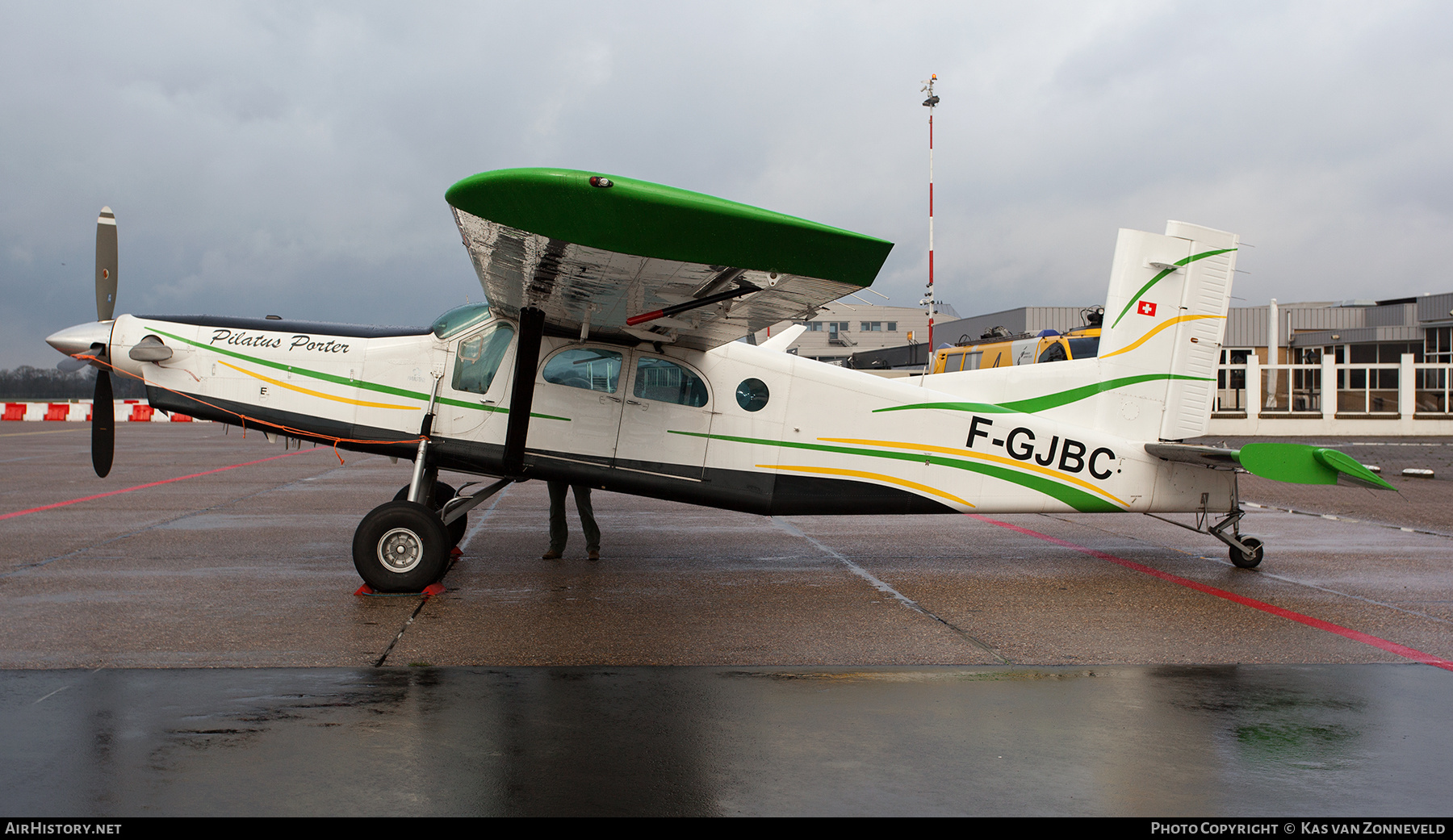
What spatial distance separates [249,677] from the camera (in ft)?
15.5

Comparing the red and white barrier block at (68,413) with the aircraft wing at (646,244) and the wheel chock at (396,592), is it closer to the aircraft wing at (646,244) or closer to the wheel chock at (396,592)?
the wheel chock at (396,592)

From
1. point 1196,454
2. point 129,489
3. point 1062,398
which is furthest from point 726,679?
point 129,489

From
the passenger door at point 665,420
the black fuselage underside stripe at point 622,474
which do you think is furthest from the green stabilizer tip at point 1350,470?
the passenger door at point 665,420

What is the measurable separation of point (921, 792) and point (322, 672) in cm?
310

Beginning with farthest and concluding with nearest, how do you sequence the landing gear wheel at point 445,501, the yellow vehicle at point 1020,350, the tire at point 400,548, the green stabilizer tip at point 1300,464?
the yellow vehicle at point 1020,350 → the landing gear wheel at point 445,501 → the green stabilizer tip at point 1300,464 → the tire at point 400,548

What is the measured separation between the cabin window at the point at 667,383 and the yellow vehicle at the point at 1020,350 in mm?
9612

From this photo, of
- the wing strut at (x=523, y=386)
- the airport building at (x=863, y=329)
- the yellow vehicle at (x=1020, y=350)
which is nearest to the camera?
the wing strut at (x=523, y=386)

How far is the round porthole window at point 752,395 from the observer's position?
7820 millimetres

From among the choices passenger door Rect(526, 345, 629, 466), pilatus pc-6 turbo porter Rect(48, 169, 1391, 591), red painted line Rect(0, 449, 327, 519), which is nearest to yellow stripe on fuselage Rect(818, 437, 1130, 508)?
pilatus pc-6 turbo porter Rect(48, 169, 1391, 591)

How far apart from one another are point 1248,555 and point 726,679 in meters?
5.74

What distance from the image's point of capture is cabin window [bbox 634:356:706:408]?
25.1 ft

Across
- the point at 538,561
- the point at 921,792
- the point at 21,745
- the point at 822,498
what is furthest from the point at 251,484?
the point at 921,792

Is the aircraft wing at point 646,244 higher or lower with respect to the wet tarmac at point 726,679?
higher

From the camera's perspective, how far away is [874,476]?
794cm
